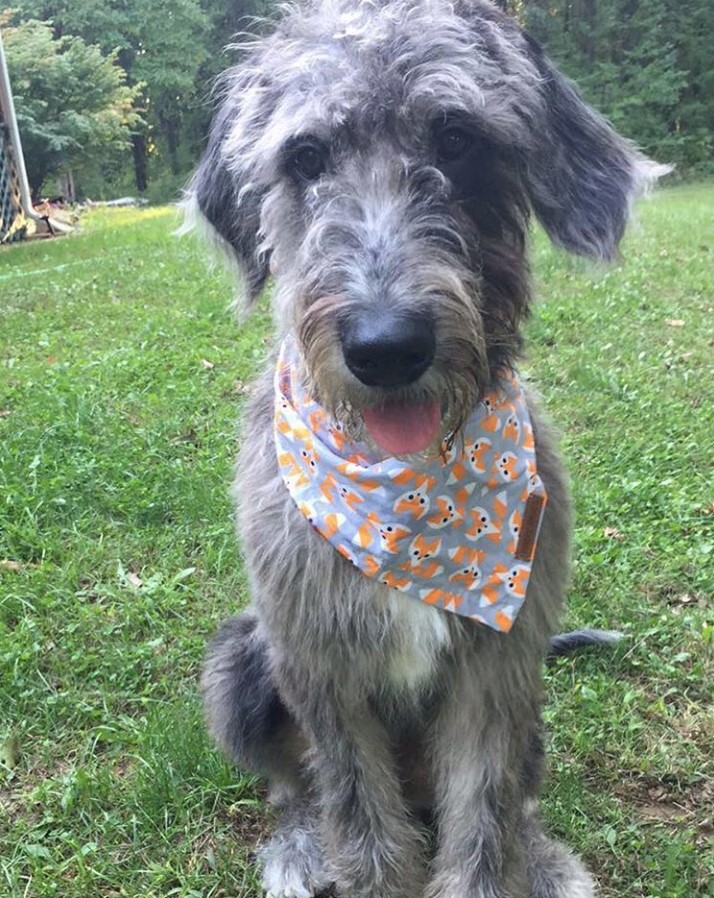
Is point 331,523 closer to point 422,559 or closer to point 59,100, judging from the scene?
point 422,559

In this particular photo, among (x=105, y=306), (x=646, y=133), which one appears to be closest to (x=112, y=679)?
(x=105, y=306)

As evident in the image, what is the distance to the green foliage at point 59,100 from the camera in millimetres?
20594

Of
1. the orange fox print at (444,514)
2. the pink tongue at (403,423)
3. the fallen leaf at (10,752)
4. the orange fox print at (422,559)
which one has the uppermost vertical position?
the pink tongue at (403,423)

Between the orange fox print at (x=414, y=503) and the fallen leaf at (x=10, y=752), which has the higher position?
the orange fox print at (x=414, y=503)

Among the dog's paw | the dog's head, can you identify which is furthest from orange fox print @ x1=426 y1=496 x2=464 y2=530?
the dog's paw

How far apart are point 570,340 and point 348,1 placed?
4844 millimetres

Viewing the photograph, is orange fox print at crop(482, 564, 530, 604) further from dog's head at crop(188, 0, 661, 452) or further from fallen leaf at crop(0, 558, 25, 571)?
fallen leaf at crop(0, 558, 25, 571)

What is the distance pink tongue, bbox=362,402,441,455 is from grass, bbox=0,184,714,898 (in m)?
0.63

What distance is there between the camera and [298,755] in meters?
2.87

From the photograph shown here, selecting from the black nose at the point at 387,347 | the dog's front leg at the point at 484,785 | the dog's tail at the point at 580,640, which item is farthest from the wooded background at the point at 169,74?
the black nose at the point at 387,347

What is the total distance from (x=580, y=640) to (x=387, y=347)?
197cm

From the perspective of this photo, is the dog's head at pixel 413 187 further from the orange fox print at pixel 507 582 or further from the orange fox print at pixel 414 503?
the orange fox print at pixel 507 582

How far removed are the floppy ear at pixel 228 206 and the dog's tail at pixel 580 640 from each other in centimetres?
171

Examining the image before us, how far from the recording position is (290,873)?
2668mm
